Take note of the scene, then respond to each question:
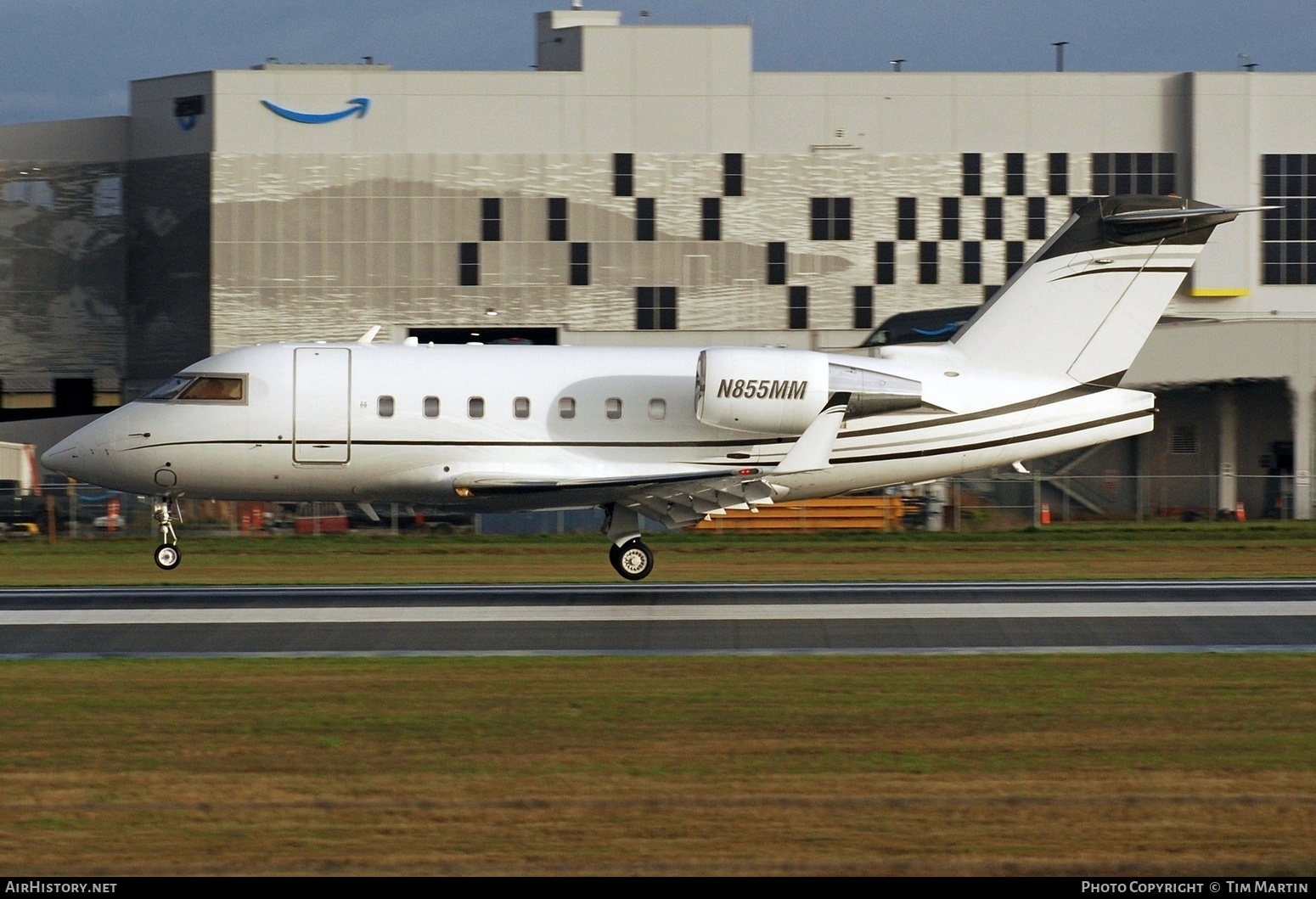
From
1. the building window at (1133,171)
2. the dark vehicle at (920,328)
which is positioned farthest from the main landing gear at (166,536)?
the building window at (1133,171)

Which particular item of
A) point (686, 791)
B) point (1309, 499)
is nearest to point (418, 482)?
point (686, 791)

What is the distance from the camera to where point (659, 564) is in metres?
31.2

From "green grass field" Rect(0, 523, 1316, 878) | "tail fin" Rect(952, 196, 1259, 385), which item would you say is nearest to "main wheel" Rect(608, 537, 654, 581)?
"tail fin" Rect(952, 196, 1259, 385)

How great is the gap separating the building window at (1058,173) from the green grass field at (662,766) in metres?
49.0

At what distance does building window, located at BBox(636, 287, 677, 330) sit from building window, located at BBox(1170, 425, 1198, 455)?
19.7 metres

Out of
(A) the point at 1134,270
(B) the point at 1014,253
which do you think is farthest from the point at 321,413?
(B) the point at 1014,253

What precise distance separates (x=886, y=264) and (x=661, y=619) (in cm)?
4456

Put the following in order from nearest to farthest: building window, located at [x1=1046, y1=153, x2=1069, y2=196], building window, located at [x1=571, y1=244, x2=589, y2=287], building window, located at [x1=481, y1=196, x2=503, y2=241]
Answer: building window, located at [x1=481, y1=196, x2=503, y2=241]
building window, located at [x1=571, y1=244, x2=589, y2=287]
building window, located at [x1=1046, y1=153, x2=1069, y2=196]

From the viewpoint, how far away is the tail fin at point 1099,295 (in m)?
25.6

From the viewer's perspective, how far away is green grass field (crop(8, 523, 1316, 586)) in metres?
29.2

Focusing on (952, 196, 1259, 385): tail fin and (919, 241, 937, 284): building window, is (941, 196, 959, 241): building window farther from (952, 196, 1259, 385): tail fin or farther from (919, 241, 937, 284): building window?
(952, 196, 1259, 385): tail fin

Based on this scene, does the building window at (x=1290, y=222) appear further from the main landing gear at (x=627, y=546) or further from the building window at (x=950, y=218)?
the main landing gear at (x=627, y=546)
